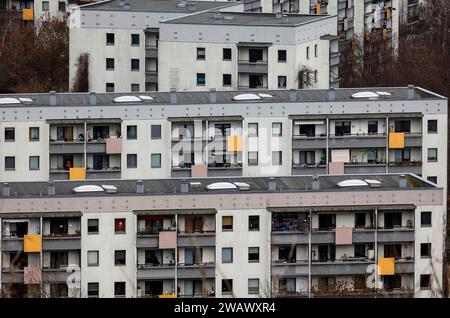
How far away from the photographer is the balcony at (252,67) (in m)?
62.2

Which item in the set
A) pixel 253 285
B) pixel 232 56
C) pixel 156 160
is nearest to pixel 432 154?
pixel 156 160

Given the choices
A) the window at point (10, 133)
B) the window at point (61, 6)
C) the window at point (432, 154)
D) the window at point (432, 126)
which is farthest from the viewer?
the window at point (61, 6)

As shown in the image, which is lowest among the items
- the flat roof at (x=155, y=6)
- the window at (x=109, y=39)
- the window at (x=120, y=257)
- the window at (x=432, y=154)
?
the window at (x=120, y=257)

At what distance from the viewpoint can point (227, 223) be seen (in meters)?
40.0

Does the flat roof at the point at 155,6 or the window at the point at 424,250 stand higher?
the flat roof at the point at 155,6

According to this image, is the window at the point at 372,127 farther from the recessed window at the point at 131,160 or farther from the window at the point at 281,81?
the window at the point at 281,81

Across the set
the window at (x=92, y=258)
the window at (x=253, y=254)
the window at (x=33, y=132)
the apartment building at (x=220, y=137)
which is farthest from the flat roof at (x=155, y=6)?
the window at (x=253, y=254)

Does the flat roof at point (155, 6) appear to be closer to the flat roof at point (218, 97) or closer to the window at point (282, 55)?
the window at point (282, 55)

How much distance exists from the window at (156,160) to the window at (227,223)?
444 inches

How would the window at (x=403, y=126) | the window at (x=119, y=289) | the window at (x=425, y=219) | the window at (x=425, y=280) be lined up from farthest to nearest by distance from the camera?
the window at (x=403, y=126)
the window at (x=425, y=219)
the window at (x=425, y=280)
the window at (x=119, y=289)

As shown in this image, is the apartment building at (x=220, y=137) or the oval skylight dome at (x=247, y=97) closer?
the apartment building at (x=220, y=137)

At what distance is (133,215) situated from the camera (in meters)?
39.6

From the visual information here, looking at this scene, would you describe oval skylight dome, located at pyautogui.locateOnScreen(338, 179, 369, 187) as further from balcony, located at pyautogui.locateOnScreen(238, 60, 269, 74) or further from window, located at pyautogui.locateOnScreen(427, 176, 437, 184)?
balcony, located at pyautogui.locateOnScreen(238, 60, 269, 74)

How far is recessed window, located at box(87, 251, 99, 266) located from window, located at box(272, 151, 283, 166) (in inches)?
507
